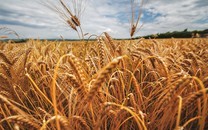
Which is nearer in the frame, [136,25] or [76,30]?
[76,30]

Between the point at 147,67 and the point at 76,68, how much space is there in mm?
972

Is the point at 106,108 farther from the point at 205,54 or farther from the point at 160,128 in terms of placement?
the point at 205,54

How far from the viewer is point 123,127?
0.92 meters

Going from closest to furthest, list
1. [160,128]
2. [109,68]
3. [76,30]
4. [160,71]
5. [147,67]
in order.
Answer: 1. [109,68]
2. [160,128]
3. [160,71]
4. [147,67]
5. [76,30]

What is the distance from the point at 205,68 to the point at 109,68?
114cm

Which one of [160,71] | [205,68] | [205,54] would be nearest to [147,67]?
[160,71]

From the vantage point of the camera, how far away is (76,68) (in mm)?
546

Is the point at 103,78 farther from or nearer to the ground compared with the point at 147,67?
farther from the ground

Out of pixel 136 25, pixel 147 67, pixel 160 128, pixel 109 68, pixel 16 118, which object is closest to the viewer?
pixel 109 68

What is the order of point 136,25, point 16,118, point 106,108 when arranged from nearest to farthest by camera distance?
point 16,118, point 106,108, point 136,25

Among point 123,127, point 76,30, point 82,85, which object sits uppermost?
point 76,30

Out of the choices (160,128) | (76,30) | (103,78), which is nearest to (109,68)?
(103,78)

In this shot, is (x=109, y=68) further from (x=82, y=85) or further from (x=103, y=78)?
(x=82, y=85)

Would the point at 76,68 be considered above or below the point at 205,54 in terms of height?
above
